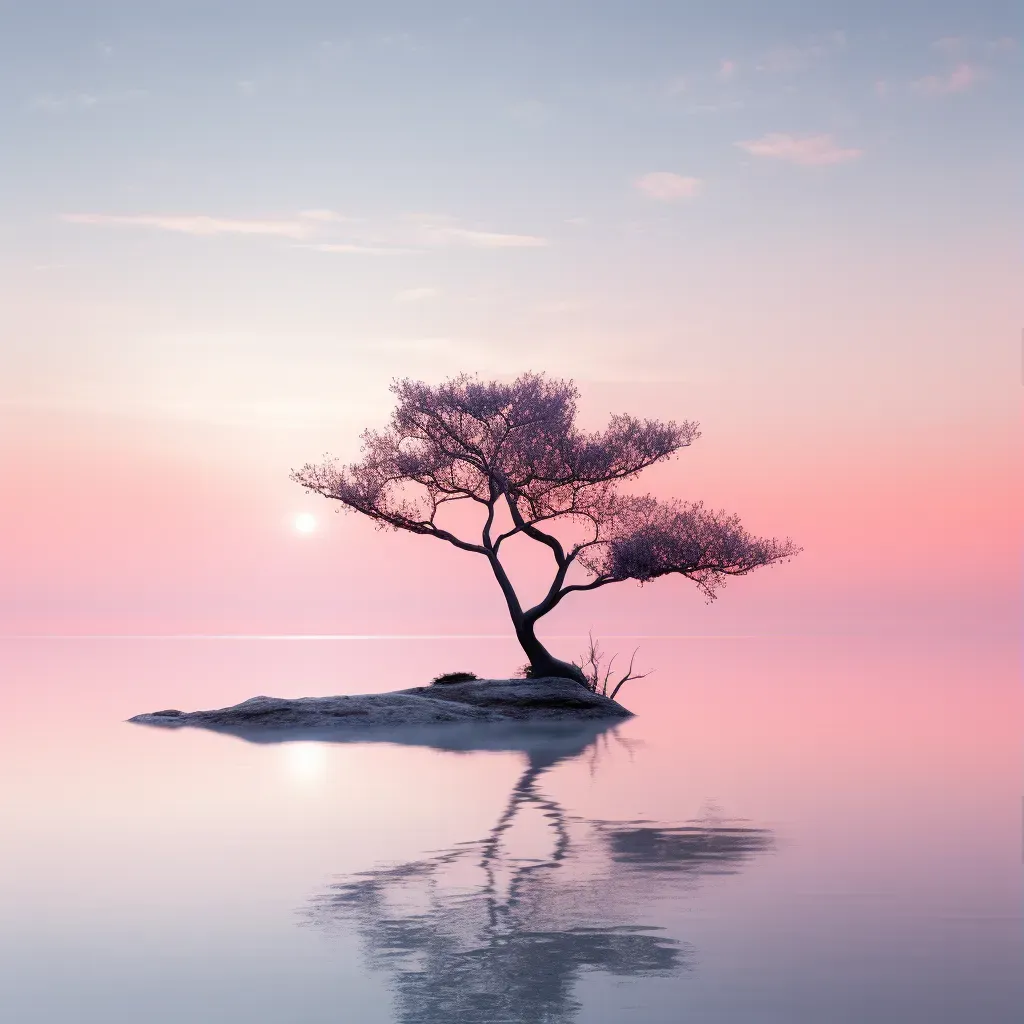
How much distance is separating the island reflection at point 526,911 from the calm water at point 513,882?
0.04 metres

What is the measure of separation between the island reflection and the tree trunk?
22906 millimetres

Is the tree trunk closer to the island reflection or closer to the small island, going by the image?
the small island

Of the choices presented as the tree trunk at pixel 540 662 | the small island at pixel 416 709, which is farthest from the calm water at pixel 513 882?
the tree trunk at pixel 540 662

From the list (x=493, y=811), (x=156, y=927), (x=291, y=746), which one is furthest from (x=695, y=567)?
(x=156, y=927)

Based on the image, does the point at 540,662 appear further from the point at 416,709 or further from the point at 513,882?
the point at 513,882

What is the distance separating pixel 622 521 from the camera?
41.2 metres

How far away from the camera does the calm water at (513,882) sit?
29.1 ft

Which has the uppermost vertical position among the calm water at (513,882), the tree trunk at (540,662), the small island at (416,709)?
the tree trunk at (540,662)

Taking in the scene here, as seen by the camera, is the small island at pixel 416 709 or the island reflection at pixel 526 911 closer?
the island reflection at pixel 526 911

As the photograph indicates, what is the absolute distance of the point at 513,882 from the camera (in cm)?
1245

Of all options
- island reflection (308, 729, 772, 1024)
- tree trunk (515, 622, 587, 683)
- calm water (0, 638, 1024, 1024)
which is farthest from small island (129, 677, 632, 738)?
island reflection (308, 729, 772, 1024)

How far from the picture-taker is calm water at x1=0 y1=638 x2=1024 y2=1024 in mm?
8883

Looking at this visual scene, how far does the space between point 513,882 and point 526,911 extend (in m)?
1.39

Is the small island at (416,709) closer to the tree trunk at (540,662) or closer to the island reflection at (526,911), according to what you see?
the tree trunk at (540,662)
